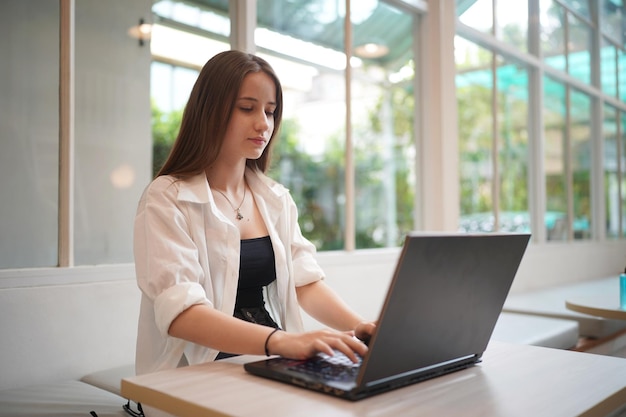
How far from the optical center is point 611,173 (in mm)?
6973

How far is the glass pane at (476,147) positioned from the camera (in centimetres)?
488

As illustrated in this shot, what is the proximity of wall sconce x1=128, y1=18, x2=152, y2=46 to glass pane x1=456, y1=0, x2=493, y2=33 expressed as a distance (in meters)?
2.38

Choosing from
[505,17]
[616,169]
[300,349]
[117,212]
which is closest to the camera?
[300,349]

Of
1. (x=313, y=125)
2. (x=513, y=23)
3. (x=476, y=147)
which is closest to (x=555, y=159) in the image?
(x=476, y=147)

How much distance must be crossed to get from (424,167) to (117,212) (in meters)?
2.31

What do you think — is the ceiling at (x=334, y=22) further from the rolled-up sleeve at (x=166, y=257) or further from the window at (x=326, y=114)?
the rolled-up sleeve at (x=166, y=257)

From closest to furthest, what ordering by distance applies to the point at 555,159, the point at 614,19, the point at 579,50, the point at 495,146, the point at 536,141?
the point at 495,146
the point at 536,141
the point at 555,159
the point at 579,50
the point at 614,19

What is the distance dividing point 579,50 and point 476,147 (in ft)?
6.31

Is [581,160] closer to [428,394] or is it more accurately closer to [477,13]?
[477,13]

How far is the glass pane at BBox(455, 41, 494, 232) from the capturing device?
4.88 metres

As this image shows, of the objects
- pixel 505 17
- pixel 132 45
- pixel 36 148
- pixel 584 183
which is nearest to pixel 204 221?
pixel 36 148

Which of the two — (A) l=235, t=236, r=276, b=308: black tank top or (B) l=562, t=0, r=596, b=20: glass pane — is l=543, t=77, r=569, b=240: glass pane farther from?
(A) l=235, t=236, r=276, b=308: black tank top

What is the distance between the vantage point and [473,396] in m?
0.93

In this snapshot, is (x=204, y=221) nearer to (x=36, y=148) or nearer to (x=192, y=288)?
(x=192, y=288)
